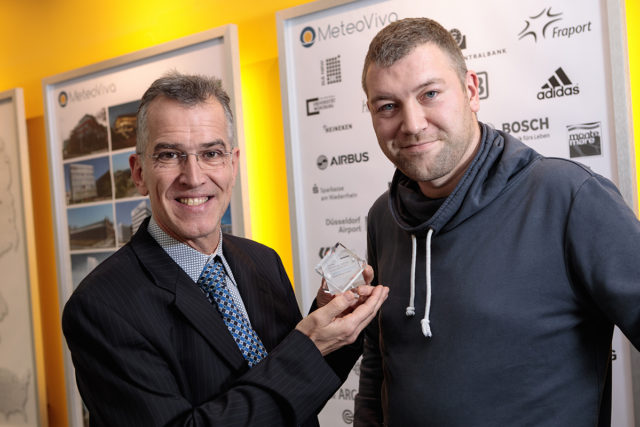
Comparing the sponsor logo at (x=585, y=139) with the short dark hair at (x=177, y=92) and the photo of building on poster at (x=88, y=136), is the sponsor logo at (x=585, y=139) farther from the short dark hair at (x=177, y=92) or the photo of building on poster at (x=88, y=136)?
the photo of building on poster at (x=88, y=136)

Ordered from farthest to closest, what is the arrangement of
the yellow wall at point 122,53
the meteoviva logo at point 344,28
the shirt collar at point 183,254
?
the yellow wall at point 122,53 < the meteoviva logo at point 344,28 < the shirt collar at point 183,254

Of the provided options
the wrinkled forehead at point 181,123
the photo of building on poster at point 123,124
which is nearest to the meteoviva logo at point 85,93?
the photo of building on poster at point 123,124

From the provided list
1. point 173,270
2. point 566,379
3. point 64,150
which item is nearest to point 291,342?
point 173,270

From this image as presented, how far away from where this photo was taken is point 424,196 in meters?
1.49

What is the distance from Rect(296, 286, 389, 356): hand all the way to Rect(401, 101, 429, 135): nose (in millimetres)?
357

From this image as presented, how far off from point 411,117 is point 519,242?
0.35 m

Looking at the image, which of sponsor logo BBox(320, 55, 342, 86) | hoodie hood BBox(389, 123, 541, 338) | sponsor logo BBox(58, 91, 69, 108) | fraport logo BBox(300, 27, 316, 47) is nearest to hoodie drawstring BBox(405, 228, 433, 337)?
hoodie hood BBox(389, 123, 541, 338)

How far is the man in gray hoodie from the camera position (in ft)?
3.92

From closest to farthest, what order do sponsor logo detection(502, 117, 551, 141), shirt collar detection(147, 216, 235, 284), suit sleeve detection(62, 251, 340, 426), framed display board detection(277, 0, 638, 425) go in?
1. suit sleeve detection(62, 251, 340, 426)
2. shirt collar detection(147, 216, 235, 284)
3. framed display board detection(277, 0, 638, 425)
4. sponsor logo detection(502, 117, 551, 141)

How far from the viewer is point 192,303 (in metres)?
1.43

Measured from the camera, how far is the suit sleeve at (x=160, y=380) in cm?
129

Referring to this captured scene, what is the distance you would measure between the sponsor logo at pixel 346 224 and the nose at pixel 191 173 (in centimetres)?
105

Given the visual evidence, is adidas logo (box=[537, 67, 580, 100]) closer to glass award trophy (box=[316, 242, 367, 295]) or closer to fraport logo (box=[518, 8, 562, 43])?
fraport logo (box=[518, 8, 562, 43])

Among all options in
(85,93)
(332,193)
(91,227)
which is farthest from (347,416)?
(85,93)
